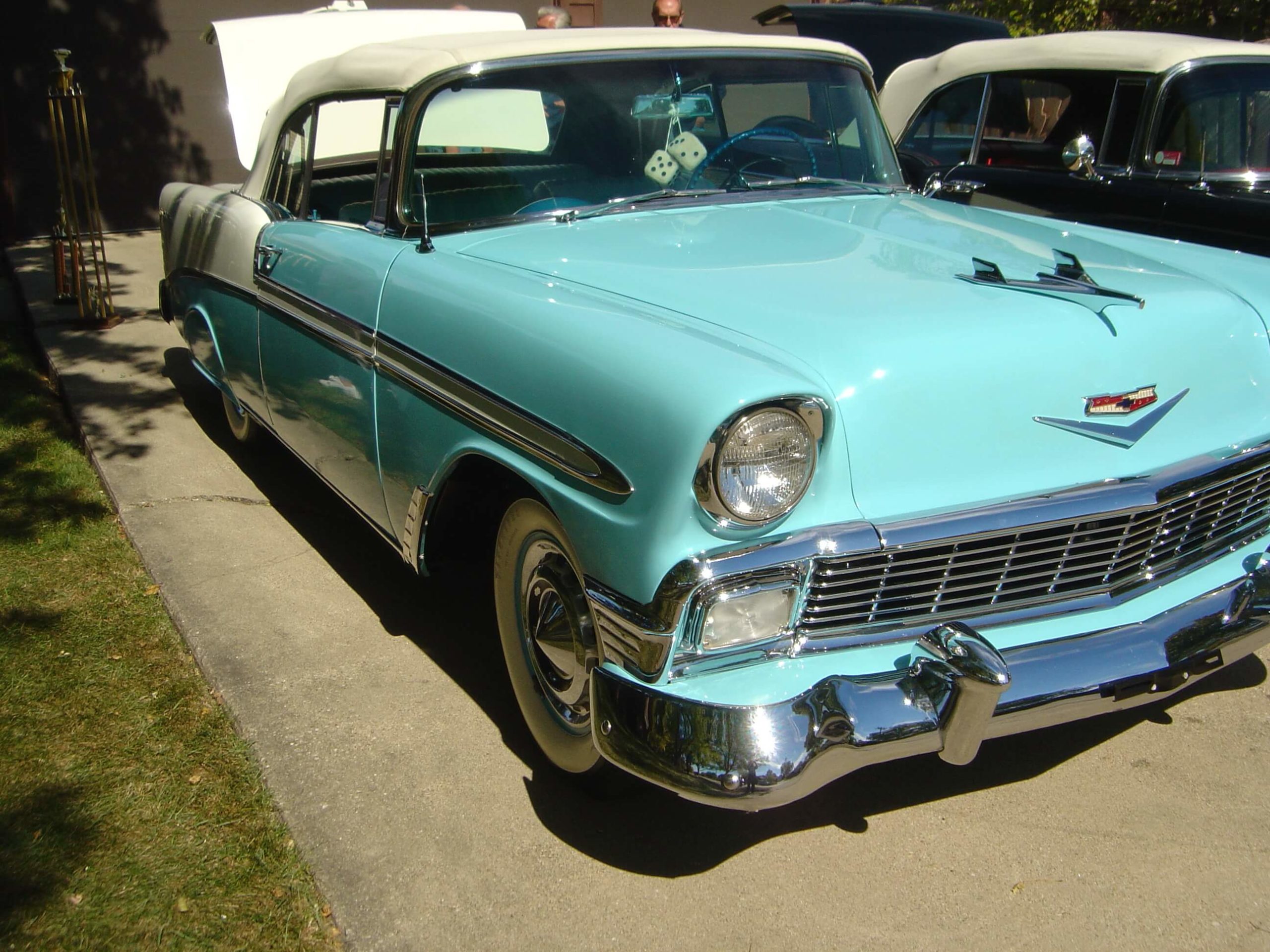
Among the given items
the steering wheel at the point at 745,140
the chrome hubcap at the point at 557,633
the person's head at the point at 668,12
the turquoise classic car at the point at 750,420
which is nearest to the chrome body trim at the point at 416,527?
the turquoise classic car at the point at 750,420

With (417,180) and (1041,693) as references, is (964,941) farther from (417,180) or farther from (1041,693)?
(417,180)

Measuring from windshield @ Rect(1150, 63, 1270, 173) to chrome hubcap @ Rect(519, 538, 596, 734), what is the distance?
3.58 metres

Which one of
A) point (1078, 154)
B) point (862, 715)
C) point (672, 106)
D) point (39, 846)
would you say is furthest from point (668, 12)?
point (39, 846)

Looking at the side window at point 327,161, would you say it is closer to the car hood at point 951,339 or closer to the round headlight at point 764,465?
the car hood at point 951,339

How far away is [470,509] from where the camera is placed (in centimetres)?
278

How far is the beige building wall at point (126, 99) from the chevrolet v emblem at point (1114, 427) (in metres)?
7.92

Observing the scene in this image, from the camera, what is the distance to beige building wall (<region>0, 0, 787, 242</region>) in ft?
28.1

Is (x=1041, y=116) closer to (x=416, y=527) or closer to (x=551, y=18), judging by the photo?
(x=551, y=18)

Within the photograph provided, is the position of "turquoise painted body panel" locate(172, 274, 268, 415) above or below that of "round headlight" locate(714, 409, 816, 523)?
below

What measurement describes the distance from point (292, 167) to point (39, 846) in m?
2.36

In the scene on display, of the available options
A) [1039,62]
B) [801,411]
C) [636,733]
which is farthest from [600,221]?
[1039,62]

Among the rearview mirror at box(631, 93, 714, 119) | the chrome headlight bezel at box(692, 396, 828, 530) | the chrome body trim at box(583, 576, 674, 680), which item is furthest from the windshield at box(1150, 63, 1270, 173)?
the chrome body trim at box(583, 576, 674, 680)

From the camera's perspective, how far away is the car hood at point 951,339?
2043 millimetres

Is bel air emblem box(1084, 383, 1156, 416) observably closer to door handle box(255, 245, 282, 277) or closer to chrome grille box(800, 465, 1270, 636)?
chrome grille box(800, 465, 1270, 636)
